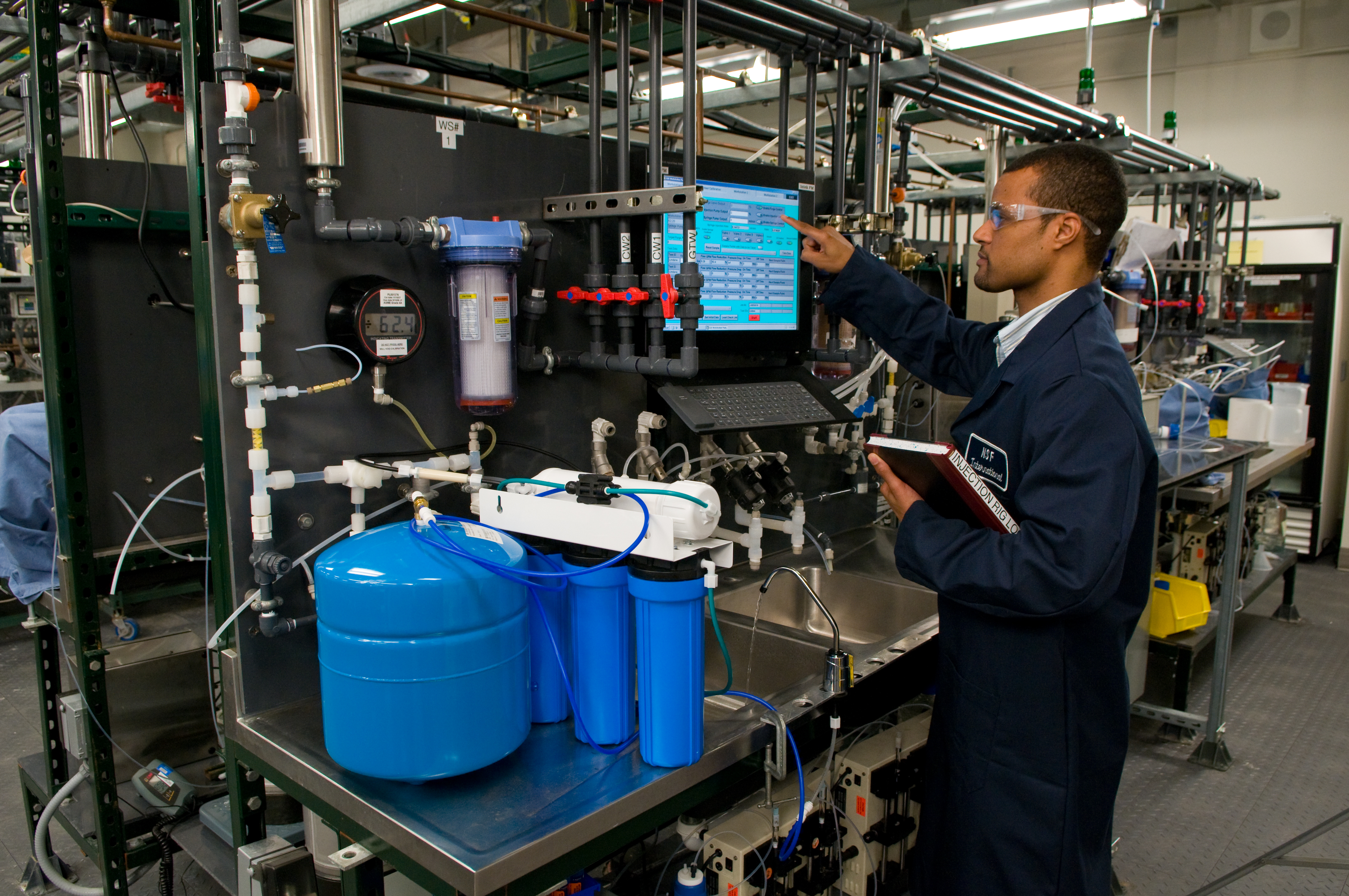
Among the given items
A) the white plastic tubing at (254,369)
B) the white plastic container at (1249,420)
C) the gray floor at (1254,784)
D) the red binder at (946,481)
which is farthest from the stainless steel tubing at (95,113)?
the white plastic container at (1249,420)

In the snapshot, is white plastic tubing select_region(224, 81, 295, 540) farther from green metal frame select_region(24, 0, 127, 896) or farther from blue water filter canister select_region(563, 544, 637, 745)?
green metal frame select_region(24, 0, 127, 896)

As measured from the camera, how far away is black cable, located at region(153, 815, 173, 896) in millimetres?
2086

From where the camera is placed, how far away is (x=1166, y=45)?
245 inches

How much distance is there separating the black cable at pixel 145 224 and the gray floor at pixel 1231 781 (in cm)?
92

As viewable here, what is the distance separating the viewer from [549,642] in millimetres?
1386

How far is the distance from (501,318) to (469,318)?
0.06 m

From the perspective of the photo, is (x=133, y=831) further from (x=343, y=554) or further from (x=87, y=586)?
(x=343, y=554)

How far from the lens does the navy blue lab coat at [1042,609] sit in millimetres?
1381

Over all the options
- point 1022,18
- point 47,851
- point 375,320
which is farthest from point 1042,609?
point 1022,18

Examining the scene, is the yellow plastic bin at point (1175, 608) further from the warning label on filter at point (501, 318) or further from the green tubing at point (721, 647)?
the warning label on filter at point (501, 318)

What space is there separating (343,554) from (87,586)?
1.07 meters

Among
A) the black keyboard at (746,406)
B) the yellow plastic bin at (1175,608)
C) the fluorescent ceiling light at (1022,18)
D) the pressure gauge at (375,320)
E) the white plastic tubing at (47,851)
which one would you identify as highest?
the fluorescent ceiling light at (1022,18)

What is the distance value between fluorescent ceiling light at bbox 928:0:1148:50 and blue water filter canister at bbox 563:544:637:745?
291 cm

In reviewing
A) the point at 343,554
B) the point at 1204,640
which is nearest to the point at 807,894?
the point at 343,554
